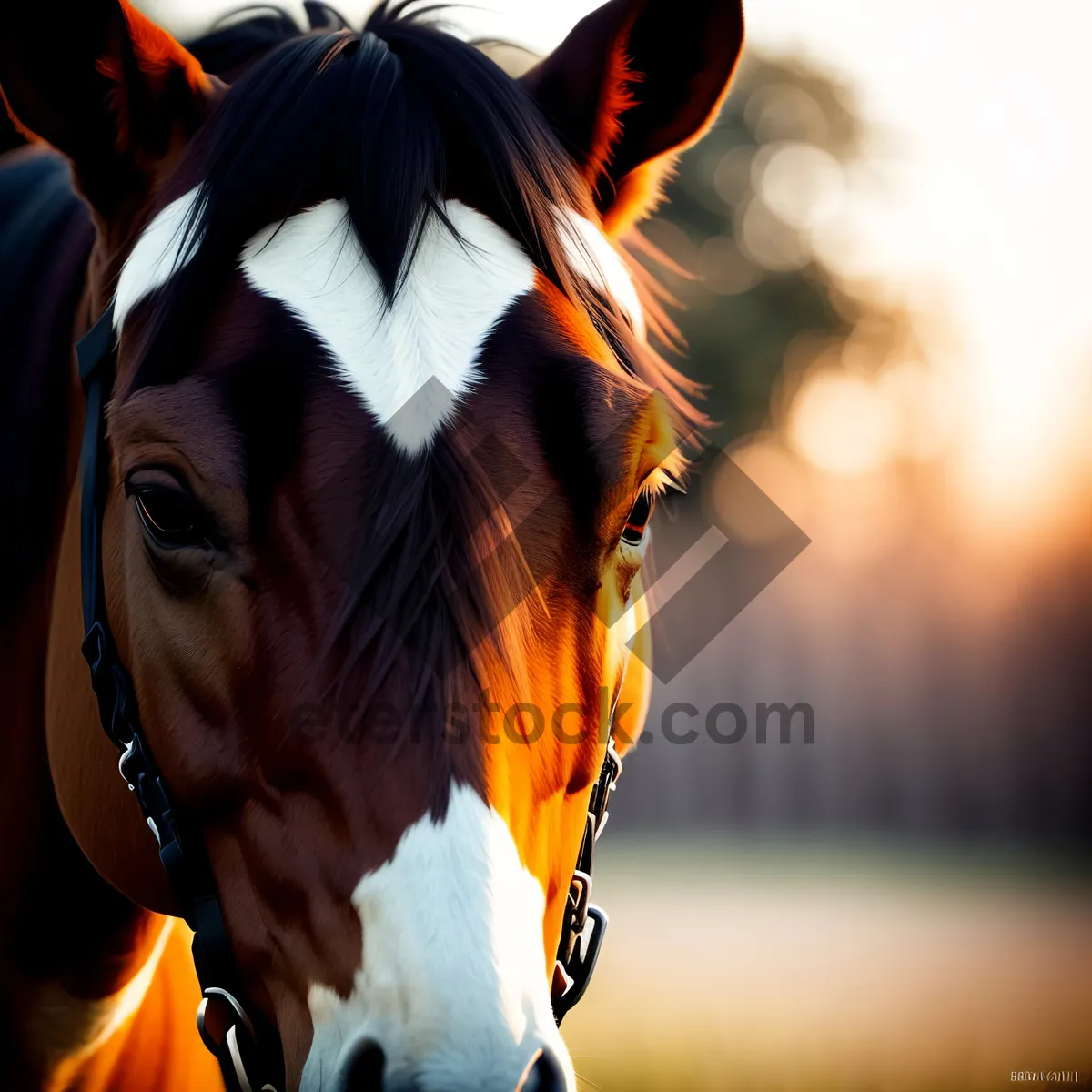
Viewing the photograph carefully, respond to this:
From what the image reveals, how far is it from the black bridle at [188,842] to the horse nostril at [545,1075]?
458 mm

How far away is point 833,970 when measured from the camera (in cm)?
766

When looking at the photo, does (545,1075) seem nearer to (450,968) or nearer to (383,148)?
(450,968)

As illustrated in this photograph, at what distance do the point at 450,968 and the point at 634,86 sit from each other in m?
1.56

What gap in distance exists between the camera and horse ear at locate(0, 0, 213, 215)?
1.60 metres

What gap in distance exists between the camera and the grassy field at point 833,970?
19.5ft

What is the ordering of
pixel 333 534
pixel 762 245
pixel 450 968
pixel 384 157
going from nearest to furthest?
pixel 450 968, pixel 333 534, pixel 384 157, pixel 762 245

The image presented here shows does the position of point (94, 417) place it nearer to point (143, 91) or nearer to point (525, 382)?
point (143, 91)

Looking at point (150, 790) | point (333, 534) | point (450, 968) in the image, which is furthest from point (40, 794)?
point (450, 968)

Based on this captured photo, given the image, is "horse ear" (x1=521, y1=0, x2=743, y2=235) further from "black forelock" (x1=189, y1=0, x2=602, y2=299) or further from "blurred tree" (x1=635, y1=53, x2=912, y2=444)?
"blurred tree" (x1=635, y1=53, x2=912, y2=444)

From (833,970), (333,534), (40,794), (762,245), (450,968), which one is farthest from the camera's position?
(762,245)

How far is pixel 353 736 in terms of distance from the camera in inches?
48.9

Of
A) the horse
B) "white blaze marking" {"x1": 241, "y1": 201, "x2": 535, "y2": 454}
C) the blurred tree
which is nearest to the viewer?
the horse

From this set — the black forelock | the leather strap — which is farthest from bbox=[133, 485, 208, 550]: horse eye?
the black forelock

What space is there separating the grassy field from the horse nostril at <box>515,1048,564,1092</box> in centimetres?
460
